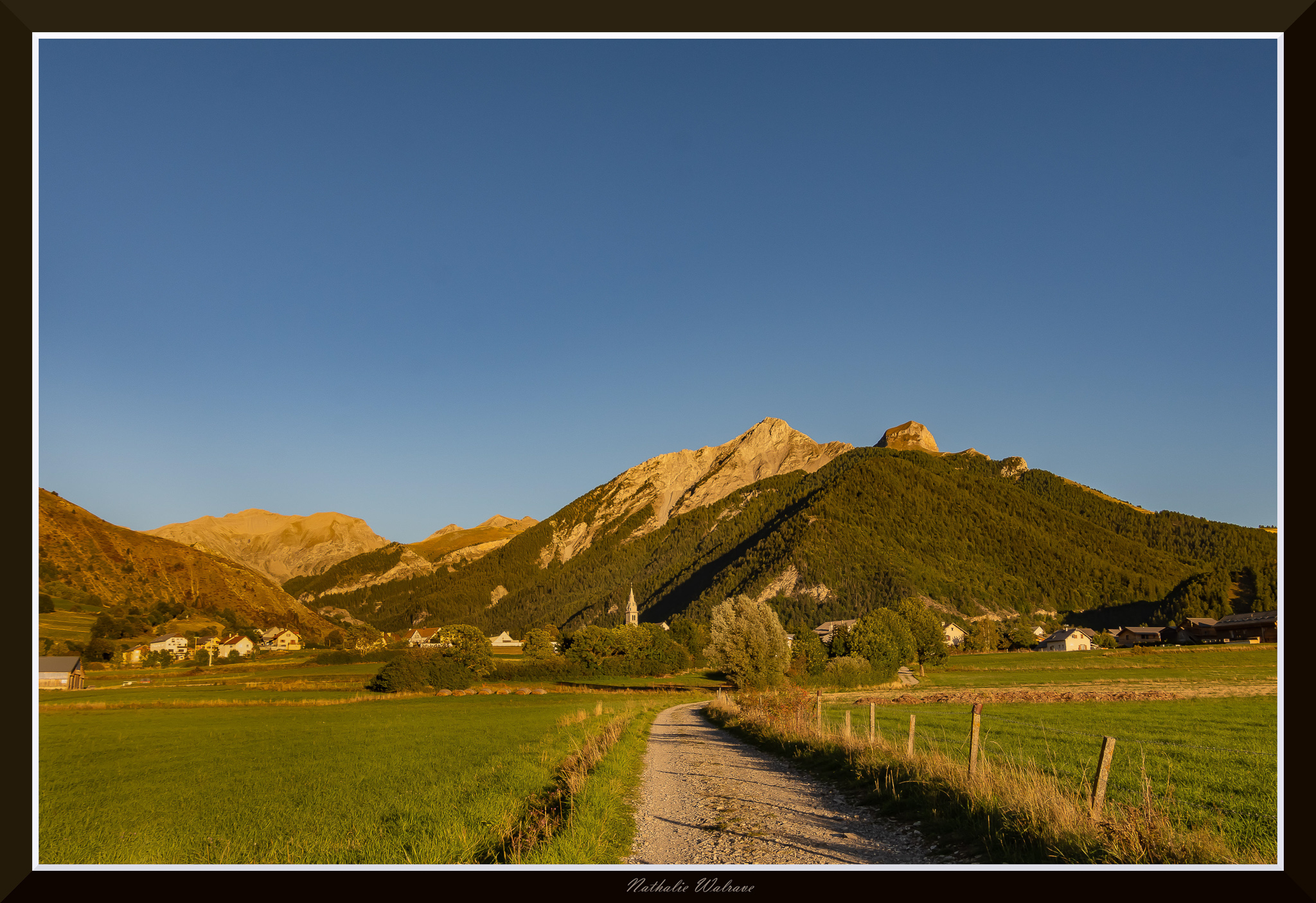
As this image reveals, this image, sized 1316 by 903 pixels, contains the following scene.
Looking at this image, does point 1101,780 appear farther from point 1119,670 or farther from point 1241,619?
point 1241,619

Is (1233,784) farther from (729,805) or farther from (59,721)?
(59,721)

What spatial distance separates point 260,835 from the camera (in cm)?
1334

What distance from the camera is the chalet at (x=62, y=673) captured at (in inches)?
1902

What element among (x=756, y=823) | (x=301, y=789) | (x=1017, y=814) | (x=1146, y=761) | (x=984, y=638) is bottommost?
(x=984, y=638)

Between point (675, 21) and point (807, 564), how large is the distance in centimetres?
20021

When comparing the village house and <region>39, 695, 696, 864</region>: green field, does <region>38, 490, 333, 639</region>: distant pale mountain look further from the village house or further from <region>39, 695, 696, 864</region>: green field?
the village house

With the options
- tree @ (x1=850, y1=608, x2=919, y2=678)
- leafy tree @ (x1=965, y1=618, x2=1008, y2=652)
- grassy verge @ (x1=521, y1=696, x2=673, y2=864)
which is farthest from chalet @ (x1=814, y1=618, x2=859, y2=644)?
grassy verge @ (x1=521, y1=696, x2=673, y2=864)

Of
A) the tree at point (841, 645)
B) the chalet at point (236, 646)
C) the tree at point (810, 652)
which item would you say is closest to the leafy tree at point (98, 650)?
the chalet at point (236, 646)

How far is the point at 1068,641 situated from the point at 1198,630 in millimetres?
27055

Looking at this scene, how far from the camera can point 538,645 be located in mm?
123688

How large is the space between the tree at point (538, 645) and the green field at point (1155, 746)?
77938mm

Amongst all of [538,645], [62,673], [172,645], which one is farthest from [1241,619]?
[172,645]

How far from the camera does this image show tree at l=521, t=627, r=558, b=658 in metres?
116
